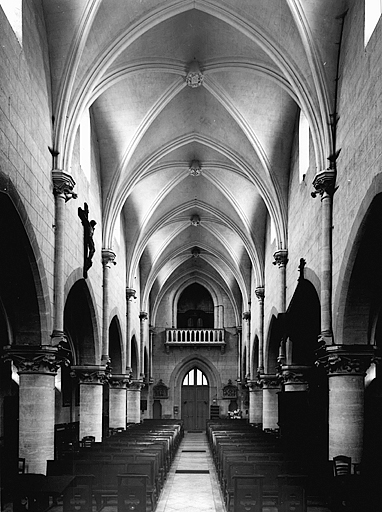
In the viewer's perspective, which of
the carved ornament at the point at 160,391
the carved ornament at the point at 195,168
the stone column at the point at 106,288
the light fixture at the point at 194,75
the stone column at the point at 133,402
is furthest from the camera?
the carved ornament at the point at 160,391

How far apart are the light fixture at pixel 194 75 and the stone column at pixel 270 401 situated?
544 inches

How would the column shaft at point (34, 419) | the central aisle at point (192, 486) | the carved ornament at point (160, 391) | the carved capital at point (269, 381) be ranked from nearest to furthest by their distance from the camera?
1. the column shaft at point (34, 419)
2. the central aisle at point (192, 486)
3. the carved capital at point (269, 381)
4. the carved ornament at point (160, 391)

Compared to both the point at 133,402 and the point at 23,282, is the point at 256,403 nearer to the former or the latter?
the point at 133,402

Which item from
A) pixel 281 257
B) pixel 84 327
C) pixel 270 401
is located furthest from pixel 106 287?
pixel 270 401

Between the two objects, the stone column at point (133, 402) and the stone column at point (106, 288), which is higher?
the stone column at point (106, 288)

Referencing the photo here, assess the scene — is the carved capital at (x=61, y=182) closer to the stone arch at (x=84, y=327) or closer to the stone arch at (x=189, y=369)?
the stone arch at (x=84, y=327)

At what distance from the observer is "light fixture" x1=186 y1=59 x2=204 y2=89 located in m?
20.1

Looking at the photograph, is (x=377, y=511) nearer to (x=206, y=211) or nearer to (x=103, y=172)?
(x=103, y=172)

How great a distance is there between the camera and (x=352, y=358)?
50.1ft

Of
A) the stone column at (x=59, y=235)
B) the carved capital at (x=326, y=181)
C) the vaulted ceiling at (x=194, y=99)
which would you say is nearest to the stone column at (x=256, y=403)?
the vaulted ceiling at (x=194, y=99)

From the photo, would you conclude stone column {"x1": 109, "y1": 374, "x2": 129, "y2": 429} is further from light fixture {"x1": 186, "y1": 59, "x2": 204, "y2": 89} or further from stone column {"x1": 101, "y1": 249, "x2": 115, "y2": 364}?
light fixture {"x1": 186, "y1": 59, "x2": 204, "y2": 89}

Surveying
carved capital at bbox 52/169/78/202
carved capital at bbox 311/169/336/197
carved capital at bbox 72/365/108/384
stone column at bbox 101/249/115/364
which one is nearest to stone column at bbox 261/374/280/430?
stone column at bbox 101/249/115/364

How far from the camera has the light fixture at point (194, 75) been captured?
20109 mm

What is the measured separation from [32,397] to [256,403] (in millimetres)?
21919
